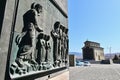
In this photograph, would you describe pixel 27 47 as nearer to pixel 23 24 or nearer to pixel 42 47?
pixel 23 24

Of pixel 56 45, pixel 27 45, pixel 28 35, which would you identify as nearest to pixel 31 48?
pixel 27 45

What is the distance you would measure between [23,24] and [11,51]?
53cm

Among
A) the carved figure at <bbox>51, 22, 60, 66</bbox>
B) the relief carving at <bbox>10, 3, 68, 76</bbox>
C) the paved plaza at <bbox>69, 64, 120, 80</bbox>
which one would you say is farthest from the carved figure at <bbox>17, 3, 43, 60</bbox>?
the paved plaza at <bbox>69, 64, 120, 80</bbox>

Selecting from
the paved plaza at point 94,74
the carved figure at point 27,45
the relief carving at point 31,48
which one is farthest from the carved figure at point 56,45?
the paved plaza at point 94,74

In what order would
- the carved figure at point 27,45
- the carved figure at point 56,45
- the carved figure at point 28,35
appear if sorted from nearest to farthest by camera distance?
the carved figure at point 27,45, the carved figure at point 28,35, the carved figure at point 56,45

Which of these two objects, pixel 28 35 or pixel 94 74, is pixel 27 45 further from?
pixel 94 74

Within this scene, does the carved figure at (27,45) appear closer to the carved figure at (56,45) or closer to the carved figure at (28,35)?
the carved figure at (28,35)

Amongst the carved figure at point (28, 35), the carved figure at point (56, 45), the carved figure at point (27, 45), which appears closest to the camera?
the carved figure at point (27, 45)

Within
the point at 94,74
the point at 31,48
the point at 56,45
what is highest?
the point at 56,45

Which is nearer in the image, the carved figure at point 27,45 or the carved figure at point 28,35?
the carved figure at point 27,45

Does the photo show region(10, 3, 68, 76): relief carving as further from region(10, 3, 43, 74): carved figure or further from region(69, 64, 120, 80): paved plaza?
region(69, 64, 120, 80): paved plaza

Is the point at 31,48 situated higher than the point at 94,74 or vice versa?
the point at 31,48

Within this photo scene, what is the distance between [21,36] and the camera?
2242 mm

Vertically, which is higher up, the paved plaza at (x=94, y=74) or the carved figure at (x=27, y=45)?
the carved figure at (x=27, y=45)
